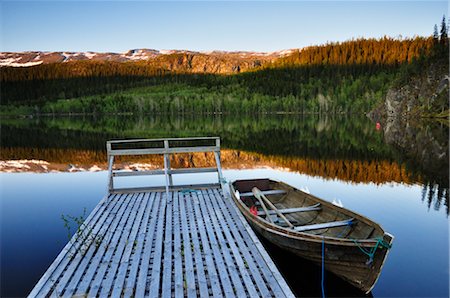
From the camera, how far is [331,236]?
27.5 feet

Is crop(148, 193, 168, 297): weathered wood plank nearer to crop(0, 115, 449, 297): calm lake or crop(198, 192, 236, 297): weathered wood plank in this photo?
crop(198, 192, 236, 297): weathered wood plank

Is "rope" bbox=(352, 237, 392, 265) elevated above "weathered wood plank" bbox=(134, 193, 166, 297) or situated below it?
above

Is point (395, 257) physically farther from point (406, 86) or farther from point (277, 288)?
point (406, 86)

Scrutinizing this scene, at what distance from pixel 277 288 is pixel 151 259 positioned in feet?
8.05

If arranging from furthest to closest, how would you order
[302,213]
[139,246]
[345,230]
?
[302,213] → [345,230] → [139,246]

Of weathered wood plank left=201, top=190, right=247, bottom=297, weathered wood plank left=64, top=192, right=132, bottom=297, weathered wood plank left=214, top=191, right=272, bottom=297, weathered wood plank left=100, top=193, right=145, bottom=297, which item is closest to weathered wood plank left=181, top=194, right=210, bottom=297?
weathered wood plank left=201, top=190, right=247, bottom=297

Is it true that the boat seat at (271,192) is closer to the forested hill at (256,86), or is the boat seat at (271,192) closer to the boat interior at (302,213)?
the boat interior at (302,213)

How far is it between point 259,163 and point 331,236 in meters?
15.6

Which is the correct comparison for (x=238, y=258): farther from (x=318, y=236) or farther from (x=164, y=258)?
(x=318, y=236)

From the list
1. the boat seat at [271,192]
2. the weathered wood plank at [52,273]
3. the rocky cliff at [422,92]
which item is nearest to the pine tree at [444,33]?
the rocky cliff at [422,92]

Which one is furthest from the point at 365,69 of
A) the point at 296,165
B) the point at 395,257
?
the point at 395,257

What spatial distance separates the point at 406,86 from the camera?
242 ft

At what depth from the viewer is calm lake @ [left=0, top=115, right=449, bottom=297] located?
27.4 feet

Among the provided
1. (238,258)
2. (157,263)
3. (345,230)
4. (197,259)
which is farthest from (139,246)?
(345,230)
